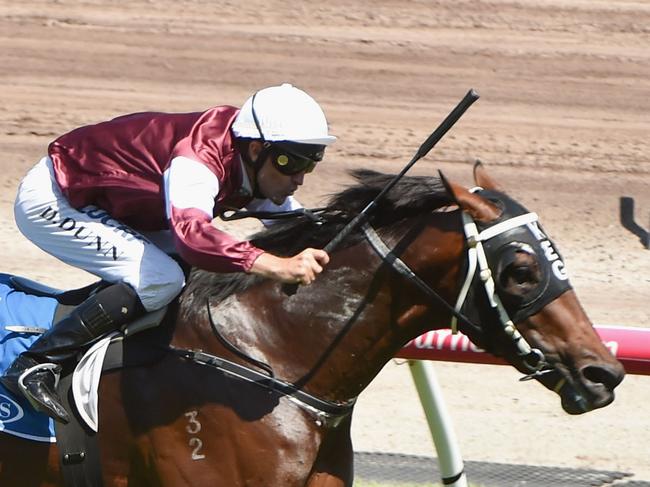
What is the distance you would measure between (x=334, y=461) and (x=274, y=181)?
946 millimetres

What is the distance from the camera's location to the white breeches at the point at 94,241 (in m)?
4.07

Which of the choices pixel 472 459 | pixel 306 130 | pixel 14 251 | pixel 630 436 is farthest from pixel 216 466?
pixel 14 251

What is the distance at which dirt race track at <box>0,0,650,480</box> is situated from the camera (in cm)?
1011

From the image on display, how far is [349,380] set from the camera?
13.2 ft

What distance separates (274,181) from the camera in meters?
4.14

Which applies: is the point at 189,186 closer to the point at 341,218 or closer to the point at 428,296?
the point at 341,218

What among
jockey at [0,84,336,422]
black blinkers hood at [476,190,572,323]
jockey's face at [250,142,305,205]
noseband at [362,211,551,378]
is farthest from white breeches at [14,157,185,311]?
black blinkers hood at [476,190,572,323]

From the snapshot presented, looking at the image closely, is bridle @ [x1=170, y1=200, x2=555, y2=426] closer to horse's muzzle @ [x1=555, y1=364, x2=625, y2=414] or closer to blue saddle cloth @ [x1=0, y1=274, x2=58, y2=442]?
horse's muzzle @ [x1=555, y1=364, x2=625, y2=414]

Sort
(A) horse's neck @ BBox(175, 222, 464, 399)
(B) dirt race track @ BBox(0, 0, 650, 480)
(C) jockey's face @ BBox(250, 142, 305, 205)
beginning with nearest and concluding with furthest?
(A) horse's neck @ BBox(175, 222, 464, 399) → (C) jockey's face @ BBox(250, 142, 305, 205) → (B) dirt race track @ BBox(0, 0, 650, 480)

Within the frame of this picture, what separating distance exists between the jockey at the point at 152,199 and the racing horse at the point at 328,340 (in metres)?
0.17

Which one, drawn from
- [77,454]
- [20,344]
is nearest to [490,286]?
[77,454]

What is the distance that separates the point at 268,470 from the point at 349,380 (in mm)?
398

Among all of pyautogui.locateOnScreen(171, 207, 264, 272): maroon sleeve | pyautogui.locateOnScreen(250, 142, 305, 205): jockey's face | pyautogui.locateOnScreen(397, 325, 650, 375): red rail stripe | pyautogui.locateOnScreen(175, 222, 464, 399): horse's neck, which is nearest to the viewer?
pyautogui.locateOnScreen(171, 207, 264, 272): maroon sleeve

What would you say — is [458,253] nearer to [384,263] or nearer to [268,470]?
[384,263]
